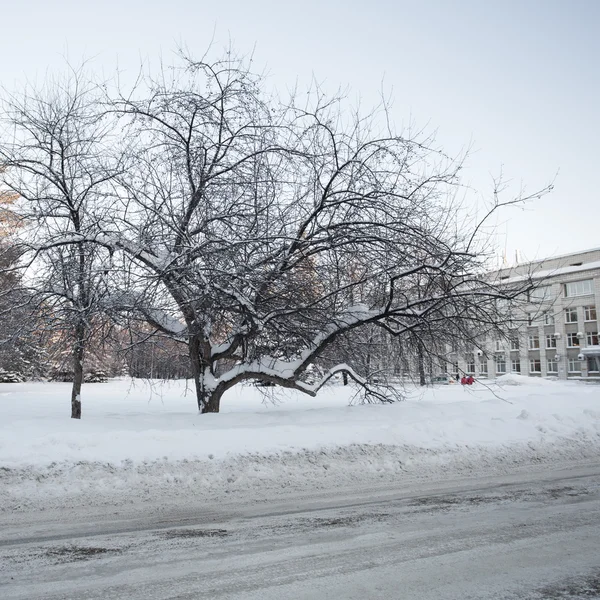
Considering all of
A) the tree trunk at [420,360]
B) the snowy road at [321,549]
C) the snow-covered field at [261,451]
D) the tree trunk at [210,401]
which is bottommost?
the snowy road at [321,549]

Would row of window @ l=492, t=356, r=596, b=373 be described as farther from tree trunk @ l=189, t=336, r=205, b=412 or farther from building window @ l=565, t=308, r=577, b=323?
tree trunk @ l=189, t=336, r=205, b=412

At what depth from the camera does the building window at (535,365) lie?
71.1 m

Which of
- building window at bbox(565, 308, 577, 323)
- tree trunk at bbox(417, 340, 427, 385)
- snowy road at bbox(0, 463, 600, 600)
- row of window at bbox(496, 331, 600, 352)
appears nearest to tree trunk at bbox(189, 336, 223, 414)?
tree trunk at bbox(417, 340, 427, 385)

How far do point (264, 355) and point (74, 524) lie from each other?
6218mm

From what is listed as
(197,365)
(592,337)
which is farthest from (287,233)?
(592,337)

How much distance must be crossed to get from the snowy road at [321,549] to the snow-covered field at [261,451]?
58 cm

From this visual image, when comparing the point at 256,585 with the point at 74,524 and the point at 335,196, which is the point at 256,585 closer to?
the point at 74,524

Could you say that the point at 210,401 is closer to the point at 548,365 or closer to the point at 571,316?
the point at 571,316

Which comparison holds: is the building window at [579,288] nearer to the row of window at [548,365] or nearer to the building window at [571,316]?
the building window at [571,316]

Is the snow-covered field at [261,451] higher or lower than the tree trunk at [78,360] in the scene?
lower

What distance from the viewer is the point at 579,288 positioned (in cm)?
6700

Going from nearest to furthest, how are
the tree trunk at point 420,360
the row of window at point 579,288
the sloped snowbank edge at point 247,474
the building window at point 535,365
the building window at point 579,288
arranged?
the sloped snowbank edge at point 247,474, the tree trunk at point 420,360, the row of window at point 579,288, the building window at point 579,288, the building window at point 535,365

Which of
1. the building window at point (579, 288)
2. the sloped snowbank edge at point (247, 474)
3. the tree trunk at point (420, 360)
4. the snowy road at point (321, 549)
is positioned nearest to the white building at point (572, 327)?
the building window at point (579, 288)

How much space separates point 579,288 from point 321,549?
230 ft
